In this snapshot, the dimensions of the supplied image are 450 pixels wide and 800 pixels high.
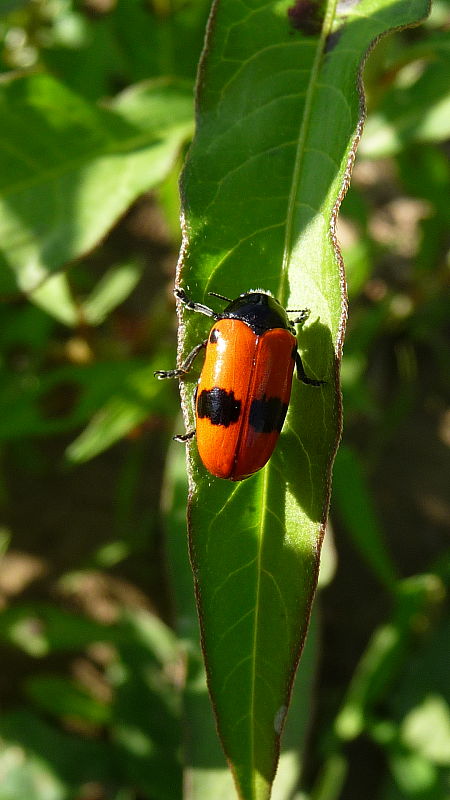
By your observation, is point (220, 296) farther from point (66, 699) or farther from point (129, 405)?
point (66, 699)

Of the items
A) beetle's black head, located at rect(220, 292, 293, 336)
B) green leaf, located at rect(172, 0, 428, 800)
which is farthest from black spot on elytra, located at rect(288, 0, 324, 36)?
→ beetle's black head, located at rect(220, 292, 293, 336)

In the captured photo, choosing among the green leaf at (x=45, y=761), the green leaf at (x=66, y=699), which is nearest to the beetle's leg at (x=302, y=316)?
the green leaf at (x=66, y=699)

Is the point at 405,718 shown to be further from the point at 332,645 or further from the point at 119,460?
the point at 119,460

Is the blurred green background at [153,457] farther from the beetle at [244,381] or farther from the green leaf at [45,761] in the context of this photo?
the beetle at [244,381]

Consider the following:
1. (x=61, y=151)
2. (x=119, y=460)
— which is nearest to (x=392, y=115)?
(x=61, y=151)

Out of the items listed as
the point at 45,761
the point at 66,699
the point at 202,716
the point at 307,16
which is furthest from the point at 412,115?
the point at 45,761

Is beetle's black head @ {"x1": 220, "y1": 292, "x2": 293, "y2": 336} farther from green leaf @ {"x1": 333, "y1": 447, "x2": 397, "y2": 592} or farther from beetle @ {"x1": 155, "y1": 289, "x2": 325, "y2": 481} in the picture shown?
green leaf @ {"x1": 333, "y1": 447, "x2": 397, "y2": 592}
